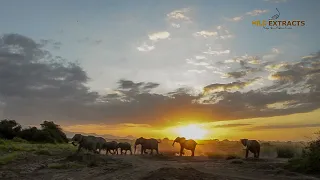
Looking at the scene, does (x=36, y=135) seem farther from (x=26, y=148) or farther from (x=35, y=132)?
(x=26, y=148)

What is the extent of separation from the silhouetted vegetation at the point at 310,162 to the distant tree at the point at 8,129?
61.6 meters

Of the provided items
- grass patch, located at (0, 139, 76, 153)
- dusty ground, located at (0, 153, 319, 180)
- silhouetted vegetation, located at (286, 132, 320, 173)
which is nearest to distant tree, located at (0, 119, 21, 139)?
grass patch, located at (0, 139, 76, 153)

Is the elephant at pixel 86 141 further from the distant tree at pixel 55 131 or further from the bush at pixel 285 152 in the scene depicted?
the distant tree at pixel 55 131

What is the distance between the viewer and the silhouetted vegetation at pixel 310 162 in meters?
22.9

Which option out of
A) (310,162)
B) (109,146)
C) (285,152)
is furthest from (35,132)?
(310,162)

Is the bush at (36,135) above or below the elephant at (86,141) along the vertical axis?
above

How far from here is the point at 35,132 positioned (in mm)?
70125

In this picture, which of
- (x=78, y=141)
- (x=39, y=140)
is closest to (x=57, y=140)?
(x=39, y=140)

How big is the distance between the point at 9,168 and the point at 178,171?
14.4 metres

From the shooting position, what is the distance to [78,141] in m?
38.5

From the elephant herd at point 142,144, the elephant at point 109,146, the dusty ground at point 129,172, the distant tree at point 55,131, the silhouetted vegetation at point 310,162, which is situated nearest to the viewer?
the dusty ground at point 129,172

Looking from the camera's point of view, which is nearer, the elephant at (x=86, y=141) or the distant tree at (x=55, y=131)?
the elephant at (x=86, y=141)

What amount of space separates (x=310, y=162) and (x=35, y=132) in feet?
191

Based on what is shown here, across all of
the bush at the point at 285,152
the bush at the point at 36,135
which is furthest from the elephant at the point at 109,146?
the bush at the point at 36,135
